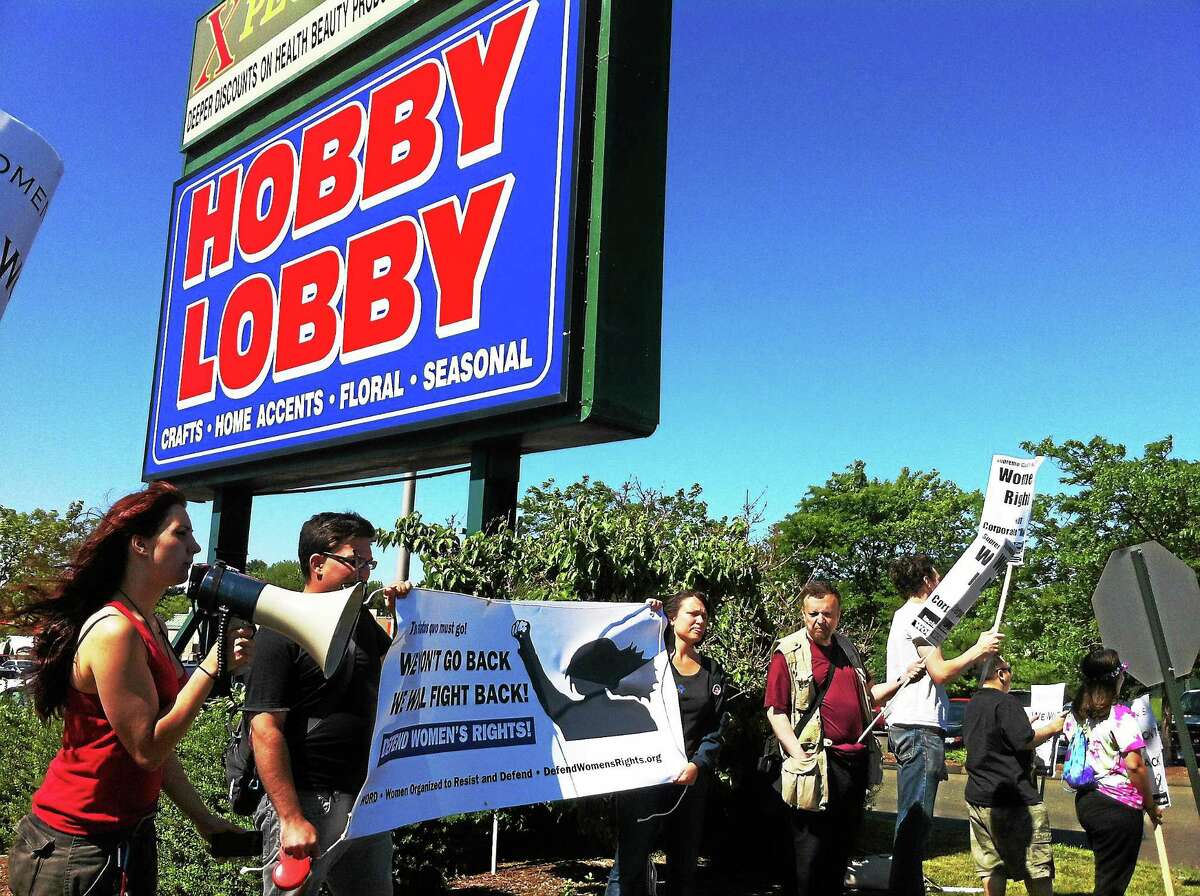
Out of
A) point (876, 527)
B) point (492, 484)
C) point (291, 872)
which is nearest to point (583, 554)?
point (492, 484)

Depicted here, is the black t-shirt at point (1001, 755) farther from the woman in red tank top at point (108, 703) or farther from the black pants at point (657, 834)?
the woman in red tank top at point (108, 703)

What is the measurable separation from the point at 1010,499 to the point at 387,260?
Answer: 4563mm

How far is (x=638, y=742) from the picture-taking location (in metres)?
4.62

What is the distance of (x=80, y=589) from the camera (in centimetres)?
272

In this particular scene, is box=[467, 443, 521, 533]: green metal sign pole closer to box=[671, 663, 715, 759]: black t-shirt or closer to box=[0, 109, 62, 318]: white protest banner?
box=[671, 663, 715, 759]: black t-shirt

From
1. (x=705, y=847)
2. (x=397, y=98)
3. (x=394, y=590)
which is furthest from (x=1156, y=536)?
(x=394, y=590)

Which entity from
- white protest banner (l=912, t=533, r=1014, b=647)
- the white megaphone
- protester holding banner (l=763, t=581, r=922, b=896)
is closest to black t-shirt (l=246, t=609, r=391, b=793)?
the white megaphone

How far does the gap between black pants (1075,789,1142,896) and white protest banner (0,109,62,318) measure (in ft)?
19.6

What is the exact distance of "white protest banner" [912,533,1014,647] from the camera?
5125 millimetres

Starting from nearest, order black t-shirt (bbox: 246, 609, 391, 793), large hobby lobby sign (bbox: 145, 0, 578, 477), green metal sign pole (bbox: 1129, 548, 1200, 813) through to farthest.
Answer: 1. black t-shirt (bbox: 246, 609, 391, 793)
2. green metal sign pole (bbox: 1129, 548, 1200, 813)
3. large hobby lobby sign (bbox: 145, 0, 578, 477)

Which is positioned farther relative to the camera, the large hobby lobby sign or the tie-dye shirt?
the large hobby lobby sign

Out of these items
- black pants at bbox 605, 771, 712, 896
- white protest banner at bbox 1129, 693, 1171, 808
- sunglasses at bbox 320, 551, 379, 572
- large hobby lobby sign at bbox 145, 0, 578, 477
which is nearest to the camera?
sunglasses at bbox 320, 551, 379, 572

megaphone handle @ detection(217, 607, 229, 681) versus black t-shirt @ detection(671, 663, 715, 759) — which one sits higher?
megaphone handle @ detection(217, 607, 229, 681)

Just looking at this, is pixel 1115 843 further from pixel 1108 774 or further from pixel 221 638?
pixel 221 638
